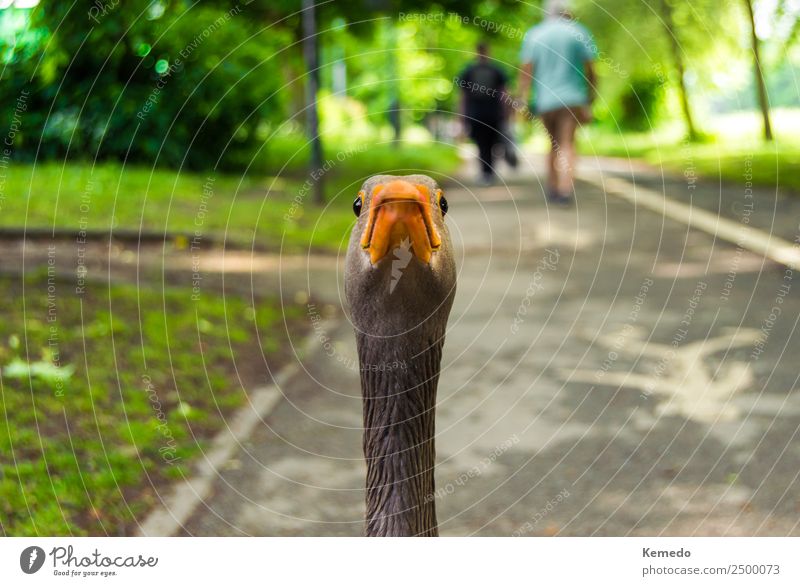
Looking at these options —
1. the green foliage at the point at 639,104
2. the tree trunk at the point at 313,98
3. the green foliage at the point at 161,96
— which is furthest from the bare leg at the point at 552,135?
the green foliage at the point at 639,104

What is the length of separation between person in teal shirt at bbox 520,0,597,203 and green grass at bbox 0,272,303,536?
4.52 m

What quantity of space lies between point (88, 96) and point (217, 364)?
7.87 metres

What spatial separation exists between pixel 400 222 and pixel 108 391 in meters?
3.85

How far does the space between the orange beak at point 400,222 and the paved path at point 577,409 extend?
7.84 ft

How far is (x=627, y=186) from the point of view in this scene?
16141 millimetres

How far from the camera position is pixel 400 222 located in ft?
7.54

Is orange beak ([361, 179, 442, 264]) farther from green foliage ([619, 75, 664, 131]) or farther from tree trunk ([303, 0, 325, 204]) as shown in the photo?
green foliage ([619, 75, 664, 131])

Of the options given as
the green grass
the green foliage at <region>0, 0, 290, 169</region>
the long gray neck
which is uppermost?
the green foliage at <region>0, 0, 290, 169</region>

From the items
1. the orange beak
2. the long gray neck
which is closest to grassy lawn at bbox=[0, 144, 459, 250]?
the long gray neck

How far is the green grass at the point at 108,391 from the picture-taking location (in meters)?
4.53

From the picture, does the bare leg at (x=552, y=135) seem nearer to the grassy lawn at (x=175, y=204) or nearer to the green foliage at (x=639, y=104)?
the grassy lawn at (x=175, y=204)

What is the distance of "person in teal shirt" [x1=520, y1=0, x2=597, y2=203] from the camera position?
1065 cm

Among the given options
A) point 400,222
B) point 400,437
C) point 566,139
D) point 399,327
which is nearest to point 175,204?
point 566,139
